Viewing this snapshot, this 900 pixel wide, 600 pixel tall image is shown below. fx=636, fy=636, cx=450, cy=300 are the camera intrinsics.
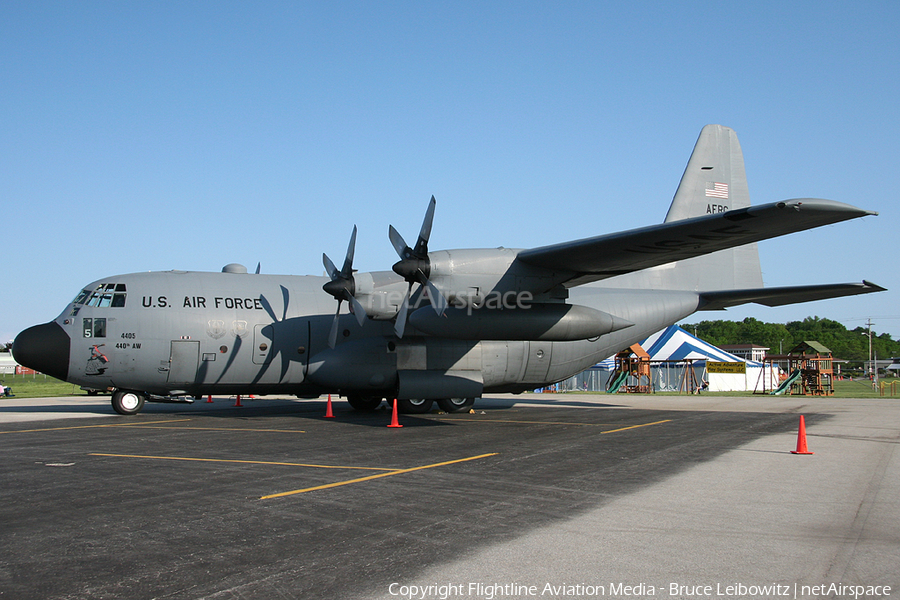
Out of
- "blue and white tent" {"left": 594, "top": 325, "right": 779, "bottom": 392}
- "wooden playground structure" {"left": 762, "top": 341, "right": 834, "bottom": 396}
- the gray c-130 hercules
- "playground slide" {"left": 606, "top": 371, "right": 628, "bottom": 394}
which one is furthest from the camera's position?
"blue and white tent" {"left": 594, "top": 325, "right": 779, "bottom": 392}

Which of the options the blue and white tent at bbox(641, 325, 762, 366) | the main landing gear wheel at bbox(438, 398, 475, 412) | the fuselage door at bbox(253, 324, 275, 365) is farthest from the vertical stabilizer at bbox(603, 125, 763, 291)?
the blue and white tent at bbox(641, 325, 762, 366)

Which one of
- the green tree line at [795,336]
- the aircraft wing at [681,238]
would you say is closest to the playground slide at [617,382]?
the aircraft wing at [681,238]

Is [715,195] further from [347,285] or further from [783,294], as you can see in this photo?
[347,285]

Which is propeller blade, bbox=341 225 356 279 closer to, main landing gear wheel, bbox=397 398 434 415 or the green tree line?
main landing gear wheel, bbox=397 398 434 415

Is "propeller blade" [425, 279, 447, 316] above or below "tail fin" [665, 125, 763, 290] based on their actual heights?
below

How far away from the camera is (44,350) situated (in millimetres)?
18484

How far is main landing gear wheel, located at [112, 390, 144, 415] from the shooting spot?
20466mm


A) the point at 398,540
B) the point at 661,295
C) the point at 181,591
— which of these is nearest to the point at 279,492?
the point at 398,540

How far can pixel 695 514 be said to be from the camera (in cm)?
742

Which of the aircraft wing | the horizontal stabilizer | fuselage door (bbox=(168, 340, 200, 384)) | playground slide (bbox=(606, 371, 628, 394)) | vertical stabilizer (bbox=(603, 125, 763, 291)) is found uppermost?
vertical stabilizer (bbox=(603, 125, 763, 291))

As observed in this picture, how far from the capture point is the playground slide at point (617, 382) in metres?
47.6

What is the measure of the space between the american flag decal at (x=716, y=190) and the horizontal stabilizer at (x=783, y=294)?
11.9 ft

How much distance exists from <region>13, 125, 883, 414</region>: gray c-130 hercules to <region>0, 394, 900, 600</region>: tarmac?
12.8ft

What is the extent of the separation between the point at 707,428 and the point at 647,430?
1985mm
